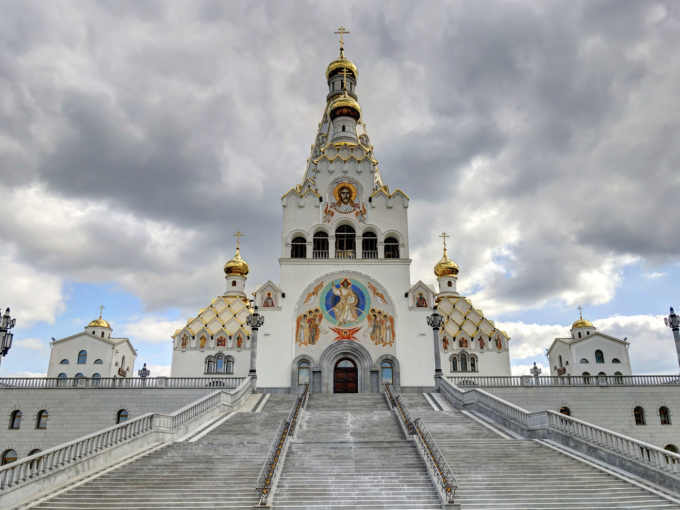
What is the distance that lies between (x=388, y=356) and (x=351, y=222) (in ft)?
27.0

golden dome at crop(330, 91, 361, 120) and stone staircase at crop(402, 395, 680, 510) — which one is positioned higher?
golden dome at crop(330, 91, 361, 120)

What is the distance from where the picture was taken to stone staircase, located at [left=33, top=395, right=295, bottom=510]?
11.0m

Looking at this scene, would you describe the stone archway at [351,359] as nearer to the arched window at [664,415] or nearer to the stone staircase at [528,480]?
the stone staircase at [528,480]

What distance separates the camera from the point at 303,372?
28141 millimetres

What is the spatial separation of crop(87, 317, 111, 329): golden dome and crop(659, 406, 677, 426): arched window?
40.3 metres

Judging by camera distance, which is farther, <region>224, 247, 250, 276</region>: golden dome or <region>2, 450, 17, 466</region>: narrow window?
<region>224, 247, 250, 276</region>: golden dome

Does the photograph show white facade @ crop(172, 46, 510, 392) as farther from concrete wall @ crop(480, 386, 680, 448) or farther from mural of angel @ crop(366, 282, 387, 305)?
concrete wall @ crop(480, 386, 680, 448)

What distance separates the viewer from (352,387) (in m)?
28.3

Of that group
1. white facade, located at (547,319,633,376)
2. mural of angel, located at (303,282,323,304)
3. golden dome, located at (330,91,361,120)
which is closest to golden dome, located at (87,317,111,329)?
mural of angel, located at (303,282,323,304)

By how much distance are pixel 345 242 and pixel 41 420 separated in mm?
17782

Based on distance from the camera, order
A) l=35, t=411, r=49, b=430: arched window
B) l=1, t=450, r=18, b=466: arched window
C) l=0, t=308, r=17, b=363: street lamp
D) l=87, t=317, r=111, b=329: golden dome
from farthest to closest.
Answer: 1. l=87, t=317, r=111, b=329: golden dome
2. l=35, t=411, r=49, b=430: arched window
3. l=1, t=450, r=18, b=466: arched window
4. l=0, t=308, r=17, b=363: street lamp

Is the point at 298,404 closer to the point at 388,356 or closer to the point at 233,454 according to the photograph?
the point at 233,454

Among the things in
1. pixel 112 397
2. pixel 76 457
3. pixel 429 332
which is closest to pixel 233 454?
pixel 76 457

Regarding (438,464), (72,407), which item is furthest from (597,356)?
(72,407)
